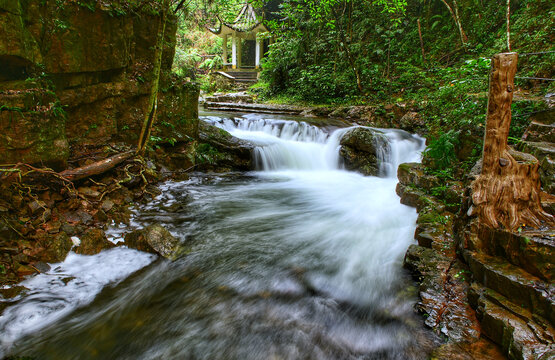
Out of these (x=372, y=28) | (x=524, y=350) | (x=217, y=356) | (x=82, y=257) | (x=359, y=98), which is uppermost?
(x=372, y=28)

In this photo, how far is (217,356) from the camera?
95.2 inches

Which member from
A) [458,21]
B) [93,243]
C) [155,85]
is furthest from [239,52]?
[93,243]

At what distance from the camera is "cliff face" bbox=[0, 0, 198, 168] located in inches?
138

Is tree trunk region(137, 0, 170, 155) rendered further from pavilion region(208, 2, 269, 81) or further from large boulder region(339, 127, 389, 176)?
pavilion region(208, 2, 269, 81)

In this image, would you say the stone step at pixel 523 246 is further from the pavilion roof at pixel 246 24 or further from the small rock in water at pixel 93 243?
the pavilion roof at pixel 246 24

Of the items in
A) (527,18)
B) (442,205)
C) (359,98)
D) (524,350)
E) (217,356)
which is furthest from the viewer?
(359,98)

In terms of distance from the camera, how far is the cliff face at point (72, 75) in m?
3.51

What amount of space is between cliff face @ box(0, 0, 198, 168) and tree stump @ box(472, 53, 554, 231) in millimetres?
5302

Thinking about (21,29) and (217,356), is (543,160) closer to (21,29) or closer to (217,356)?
(217,356)

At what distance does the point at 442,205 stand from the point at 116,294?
4418 millimetres

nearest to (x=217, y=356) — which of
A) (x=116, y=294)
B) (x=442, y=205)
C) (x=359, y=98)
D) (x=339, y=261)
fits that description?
(x=116, y=294)

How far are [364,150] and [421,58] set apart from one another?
7.37m

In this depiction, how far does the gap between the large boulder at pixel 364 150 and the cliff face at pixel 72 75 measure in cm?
490

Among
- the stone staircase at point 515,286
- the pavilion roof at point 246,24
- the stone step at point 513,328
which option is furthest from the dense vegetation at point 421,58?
the pavilion roof at point 246,24
